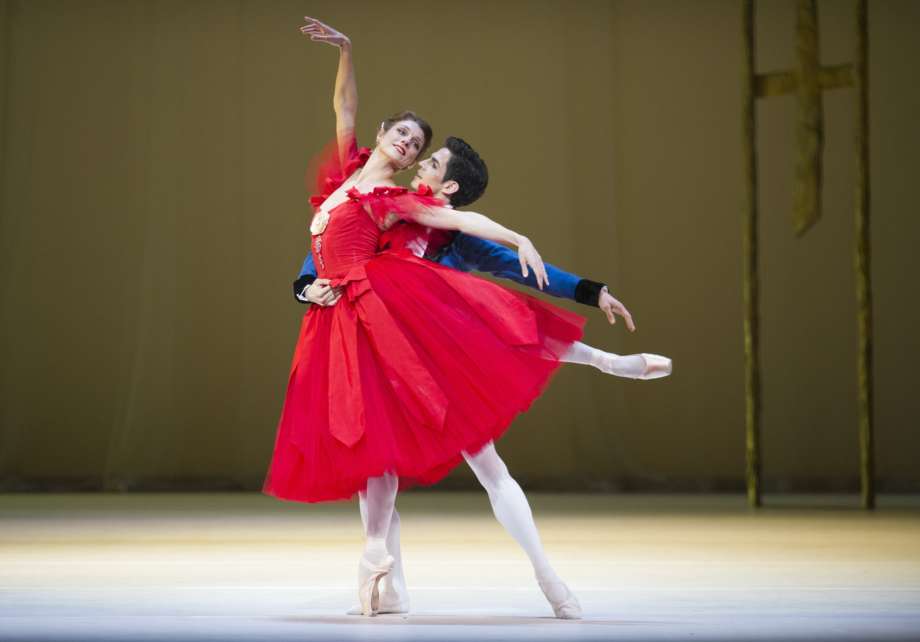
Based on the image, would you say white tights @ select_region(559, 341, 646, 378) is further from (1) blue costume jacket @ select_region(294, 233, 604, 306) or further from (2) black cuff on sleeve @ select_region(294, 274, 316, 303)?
(2) black cuff on sleeve @ select_region(294, 274, 316, 303)

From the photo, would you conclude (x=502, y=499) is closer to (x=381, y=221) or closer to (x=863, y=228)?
(x=381, y=221)

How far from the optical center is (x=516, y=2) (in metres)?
7.20

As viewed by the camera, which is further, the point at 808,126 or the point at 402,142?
the point at 808,126

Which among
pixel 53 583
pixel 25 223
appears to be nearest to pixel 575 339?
pixel 53 583

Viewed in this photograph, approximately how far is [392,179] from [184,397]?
431cm

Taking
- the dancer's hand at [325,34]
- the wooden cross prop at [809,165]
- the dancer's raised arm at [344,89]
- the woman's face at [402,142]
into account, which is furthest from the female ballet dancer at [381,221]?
the wooden cross prop at [809,165]

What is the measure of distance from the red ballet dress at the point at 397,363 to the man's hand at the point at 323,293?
0.02m

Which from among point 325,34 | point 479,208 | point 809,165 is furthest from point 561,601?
point 479,208

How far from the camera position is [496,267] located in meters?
2.85

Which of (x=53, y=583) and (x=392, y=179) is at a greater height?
(x=392, y=179)

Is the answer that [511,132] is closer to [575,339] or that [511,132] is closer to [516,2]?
[516,2]

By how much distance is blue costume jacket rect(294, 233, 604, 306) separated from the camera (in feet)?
9.05

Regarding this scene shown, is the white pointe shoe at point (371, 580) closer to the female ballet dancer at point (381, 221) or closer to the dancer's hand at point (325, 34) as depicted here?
the female ballet dancer at point (381, 221)

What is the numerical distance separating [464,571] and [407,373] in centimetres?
112
